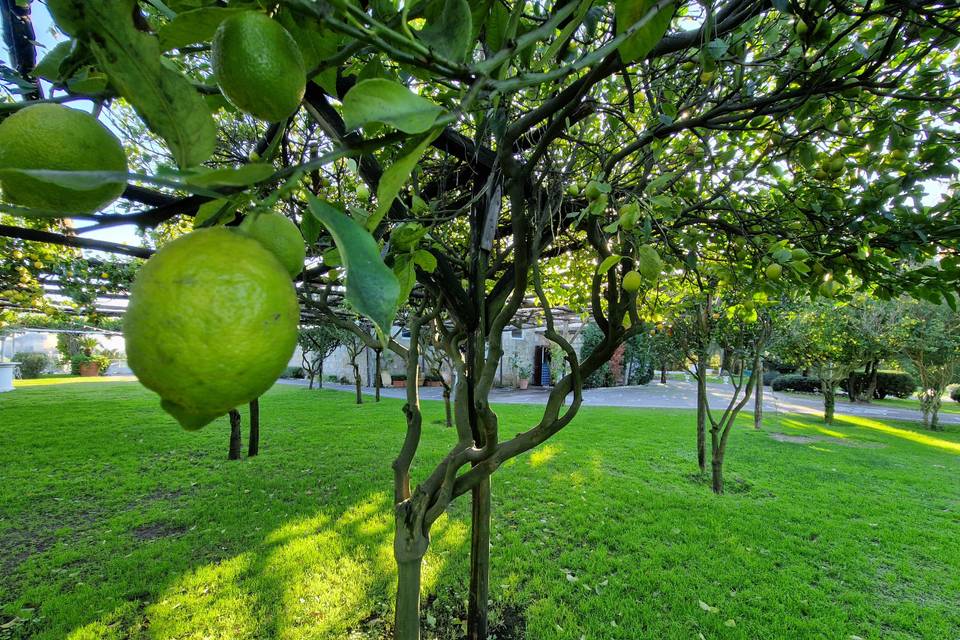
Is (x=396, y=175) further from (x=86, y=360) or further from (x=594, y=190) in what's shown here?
(x=86, y=360)

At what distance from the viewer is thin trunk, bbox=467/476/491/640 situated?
291 centimetres

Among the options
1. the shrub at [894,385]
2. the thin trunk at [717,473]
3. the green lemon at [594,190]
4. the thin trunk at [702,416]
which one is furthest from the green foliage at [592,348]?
the green lemon at [594,190]

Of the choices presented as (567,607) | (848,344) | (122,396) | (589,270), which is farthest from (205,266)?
(122,396)

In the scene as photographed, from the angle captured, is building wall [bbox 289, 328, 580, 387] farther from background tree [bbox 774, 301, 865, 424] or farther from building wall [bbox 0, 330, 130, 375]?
building wall [bbox 0, 330, 130, 375]

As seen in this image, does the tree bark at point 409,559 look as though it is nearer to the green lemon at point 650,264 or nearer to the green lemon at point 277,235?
the green lemon at point 650,264

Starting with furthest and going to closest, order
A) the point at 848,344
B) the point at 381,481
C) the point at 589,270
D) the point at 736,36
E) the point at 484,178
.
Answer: the point at 848,344 → the point at 381,481 → the point at 589,270 → the point at 484,178 → the point at 736,36

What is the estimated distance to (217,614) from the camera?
3.24m

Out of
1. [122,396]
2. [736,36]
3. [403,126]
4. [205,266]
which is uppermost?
[736,36]

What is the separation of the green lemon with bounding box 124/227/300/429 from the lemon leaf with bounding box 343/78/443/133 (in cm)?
16

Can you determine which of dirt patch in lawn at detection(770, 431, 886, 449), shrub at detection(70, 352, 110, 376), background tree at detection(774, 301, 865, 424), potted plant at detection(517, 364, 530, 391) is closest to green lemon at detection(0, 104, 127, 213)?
dirt patch in lawn at detection(770, 431, 886, 449)

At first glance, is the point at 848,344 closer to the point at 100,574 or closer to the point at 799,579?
the point at 799,579

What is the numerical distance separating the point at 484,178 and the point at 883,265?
6.45ft

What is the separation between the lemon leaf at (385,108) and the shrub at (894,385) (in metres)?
27.6

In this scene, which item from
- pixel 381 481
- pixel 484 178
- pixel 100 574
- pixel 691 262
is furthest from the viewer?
pixel 381 481
